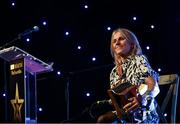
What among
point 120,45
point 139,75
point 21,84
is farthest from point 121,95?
point 21,84

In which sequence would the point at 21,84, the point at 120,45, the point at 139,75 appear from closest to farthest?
1. the point at 139,75
2. the point at 120,45
3. the point at 21,84

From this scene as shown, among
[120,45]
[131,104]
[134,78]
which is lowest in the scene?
[131,104]

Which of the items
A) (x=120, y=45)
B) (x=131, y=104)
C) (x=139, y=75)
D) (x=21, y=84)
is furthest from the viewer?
(x=21, y=84)

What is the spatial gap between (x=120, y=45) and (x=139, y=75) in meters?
0.30

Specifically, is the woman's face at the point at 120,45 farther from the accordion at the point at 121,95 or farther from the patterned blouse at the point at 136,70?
the accordion at the point at 121,95

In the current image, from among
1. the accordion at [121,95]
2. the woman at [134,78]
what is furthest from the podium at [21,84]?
the accordion at [121,95]

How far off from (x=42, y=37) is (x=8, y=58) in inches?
64.8

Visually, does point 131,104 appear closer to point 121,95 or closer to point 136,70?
point 121,95

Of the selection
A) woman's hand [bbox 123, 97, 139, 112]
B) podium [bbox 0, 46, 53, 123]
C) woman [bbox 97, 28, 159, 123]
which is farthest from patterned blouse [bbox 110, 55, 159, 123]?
podium [bbox 0, 46, 53, 123]

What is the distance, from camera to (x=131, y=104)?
2.58 m

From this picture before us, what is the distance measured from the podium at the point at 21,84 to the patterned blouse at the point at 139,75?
728 millimetres

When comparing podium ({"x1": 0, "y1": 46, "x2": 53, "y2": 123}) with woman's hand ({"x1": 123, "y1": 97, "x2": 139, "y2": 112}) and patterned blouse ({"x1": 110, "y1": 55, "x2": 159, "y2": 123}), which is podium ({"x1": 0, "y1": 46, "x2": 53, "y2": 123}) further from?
woman's hand ({"x1": 123, "y1": 97, "x2": 139, "y2": 112})

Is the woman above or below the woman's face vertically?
below

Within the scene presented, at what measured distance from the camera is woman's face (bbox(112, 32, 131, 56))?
3152 mm
